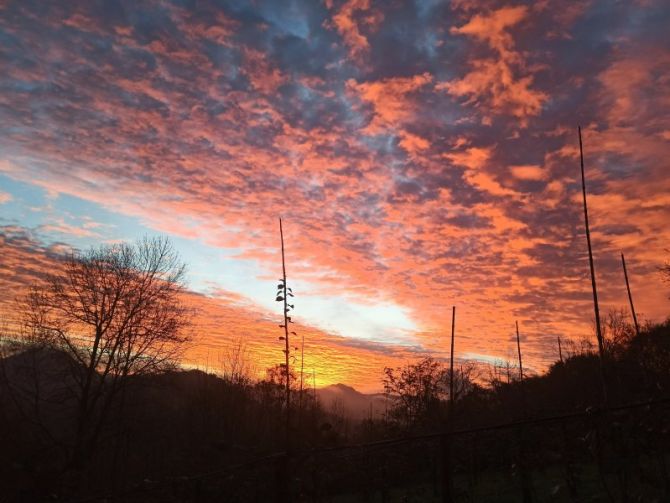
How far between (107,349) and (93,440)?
5093mm

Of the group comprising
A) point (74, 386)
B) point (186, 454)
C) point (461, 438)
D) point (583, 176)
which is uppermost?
point (583, 176)

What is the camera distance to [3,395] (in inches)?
1088

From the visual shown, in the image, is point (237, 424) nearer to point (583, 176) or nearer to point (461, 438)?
point (461, 438)

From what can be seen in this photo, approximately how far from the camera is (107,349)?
2780cm

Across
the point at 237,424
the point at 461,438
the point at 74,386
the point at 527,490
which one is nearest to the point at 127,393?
the point at 74,386

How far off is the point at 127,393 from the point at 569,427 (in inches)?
1137

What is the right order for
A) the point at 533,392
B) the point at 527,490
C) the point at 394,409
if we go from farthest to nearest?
the point at 533,392 < the point at 394,409 < the point at 527,490

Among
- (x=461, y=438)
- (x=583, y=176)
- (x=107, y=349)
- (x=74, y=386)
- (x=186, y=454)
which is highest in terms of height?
(x=583, y=176)

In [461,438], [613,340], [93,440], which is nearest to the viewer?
[461,438]

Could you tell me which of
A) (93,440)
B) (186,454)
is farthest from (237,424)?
(93,440)

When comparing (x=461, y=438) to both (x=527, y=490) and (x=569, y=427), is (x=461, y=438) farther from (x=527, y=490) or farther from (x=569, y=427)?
(x=569, y=427)

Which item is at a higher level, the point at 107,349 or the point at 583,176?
the point at 583,176

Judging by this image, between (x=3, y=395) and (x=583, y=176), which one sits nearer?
(x=583, y=176)

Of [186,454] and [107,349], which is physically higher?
[107,349]
